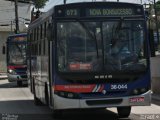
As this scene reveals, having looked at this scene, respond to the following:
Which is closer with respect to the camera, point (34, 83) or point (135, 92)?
point (135, 92)

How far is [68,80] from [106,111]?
3827 mm

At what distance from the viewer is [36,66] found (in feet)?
58.1

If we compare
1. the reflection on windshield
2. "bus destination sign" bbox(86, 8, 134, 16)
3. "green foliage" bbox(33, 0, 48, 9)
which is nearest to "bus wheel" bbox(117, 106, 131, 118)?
"bus destination sign" bbox(86, 8, 134, 16)

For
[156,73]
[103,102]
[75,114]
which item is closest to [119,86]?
[103,102]

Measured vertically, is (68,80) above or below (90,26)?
below

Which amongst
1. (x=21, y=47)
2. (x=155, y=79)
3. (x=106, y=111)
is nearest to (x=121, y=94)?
(x=106, y=111)

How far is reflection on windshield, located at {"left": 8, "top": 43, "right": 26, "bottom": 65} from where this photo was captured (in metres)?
31.6

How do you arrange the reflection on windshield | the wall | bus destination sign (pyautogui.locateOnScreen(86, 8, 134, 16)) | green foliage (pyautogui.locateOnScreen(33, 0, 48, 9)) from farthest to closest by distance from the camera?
green foliage (pyautogui.locateOnScreen(33, 0, 48, 9)), the reflection on windshield, the wall, bus destination sign (pyautogui.locateOnScreen(86, 8, 134, 16))

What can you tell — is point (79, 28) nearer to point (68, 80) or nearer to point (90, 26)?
point (90, 26)

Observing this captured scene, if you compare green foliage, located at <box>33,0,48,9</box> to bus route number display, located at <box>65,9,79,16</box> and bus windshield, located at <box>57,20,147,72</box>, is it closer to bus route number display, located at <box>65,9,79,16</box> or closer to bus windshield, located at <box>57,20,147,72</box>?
bus route number display, located at <box>65,9,79,16</box>

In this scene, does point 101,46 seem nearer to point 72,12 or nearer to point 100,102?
point 72,12

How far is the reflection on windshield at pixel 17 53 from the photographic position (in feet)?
104

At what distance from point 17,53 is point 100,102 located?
19.4 meters

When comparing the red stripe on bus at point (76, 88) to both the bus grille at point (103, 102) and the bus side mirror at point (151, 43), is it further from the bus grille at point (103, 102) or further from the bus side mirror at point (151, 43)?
the bus side mirror at point (151, 43)
